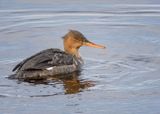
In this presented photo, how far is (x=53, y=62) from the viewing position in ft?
42.5

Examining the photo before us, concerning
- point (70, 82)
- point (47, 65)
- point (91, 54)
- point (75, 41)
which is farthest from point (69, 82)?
point (91, 54)

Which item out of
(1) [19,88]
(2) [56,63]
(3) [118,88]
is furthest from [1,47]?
(3) [118,88]

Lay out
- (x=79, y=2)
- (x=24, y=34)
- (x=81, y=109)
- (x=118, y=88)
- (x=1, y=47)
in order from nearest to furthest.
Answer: (x=81, y=109) < (x=118, y=88) < (x=1, y=47) < (x=24, y=34) < (x=79, y=2)

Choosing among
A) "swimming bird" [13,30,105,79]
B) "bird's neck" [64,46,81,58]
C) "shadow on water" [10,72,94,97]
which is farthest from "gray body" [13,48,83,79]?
"bird's neck" [64,46,81,58]

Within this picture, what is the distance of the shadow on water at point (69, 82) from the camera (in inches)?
468

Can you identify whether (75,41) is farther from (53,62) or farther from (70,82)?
(70,82)

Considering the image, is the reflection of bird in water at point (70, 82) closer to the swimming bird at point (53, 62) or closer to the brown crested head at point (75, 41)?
the swimming bird at point (53, 62)

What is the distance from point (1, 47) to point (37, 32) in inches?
59.9

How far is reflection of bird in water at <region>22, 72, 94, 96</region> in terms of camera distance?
1187cm

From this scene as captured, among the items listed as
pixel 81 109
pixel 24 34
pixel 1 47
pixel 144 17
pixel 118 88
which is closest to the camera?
pixel 81 109

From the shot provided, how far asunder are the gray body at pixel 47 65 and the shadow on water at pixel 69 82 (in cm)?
12

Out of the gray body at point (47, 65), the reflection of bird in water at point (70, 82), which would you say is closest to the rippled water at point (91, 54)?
the reflection of bird in water at point (70, 82)

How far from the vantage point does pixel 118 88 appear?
1159 cm

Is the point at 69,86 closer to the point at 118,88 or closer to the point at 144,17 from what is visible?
the point at 118,88
